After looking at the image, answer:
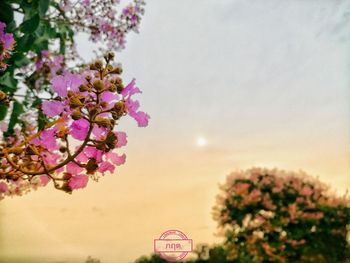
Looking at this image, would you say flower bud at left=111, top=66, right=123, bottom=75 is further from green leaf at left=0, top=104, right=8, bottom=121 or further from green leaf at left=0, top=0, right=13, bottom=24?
green leaf at left=0, top=0, right=13, bottom=24

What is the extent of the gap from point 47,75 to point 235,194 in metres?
2.69

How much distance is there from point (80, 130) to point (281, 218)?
384cm

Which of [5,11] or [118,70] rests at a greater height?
[5,11]

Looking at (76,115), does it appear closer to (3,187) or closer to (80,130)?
(80,130)

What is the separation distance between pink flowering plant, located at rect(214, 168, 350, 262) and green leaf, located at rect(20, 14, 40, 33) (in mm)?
3200

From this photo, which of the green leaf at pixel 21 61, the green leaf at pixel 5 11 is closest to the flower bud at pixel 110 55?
the green leaf at pixel 5 11

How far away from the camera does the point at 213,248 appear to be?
473 centimetres

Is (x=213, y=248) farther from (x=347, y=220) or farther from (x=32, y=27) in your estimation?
(x=32, y=27)

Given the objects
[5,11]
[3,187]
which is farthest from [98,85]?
[5,11]

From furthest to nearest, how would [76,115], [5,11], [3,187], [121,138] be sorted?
[5,11], [3,187], [121,138], [76,115]

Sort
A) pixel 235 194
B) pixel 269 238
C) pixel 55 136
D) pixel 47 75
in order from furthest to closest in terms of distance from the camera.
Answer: pixel 235 194, pixel 269 238, pixel 47 75, pixel 55 136

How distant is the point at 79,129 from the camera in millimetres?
828

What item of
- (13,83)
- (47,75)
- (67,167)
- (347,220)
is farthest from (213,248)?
(67,167)

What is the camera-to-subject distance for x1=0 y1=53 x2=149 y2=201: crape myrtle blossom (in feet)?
2.51
